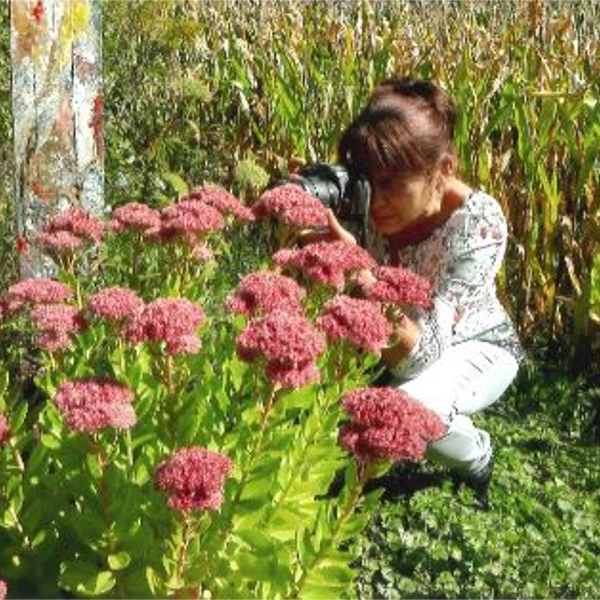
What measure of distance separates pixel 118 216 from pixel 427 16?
4.74m

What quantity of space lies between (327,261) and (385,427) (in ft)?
1.79

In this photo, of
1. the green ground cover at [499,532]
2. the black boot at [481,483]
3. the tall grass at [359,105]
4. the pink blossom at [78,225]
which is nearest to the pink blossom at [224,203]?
the pink blossom at [78,225]

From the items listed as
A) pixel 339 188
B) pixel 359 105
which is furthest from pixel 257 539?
pixel 359 105

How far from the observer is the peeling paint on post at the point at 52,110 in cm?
310

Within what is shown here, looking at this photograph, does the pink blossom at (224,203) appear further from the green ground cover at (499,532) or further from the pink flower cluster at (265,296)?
the green ground cover at (499,532)

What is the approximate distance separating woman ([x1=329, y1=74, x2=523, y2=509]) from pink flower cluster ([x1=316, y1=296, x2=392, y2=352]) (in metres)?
0.80

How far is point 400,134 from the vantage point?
290cm

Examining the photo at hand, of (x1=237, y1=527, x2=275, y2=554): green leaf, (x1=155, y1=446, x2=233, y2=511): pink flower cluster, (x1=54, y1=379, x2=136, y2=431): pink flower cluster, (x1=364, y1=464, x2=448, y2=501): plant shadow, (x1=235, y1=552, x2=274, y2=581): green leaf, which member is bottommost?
(x1=364, y1=464, x2=448, y2=501): plant shadow

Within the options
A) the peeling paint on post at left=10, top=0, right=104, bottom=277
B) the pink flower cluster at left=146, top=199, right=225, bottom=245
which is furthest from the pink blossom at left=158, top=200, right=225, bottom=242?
the peeling paint on post at left=10, top=0, right=104, bottom=277

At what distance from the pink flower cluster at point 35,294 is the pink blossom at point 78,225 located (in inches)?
8.8

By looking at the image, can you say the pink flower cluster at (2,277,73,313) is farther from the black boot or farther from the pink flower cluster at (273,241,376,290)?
the black boot

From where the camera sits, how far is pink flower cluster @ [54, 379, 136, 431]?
1.69m

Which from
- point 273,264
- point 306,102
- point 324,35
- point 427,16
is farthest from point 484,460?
point 427,16

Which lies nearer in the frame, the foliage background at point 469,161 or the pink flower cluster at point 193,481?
the pink flower cluster at point 193,481
